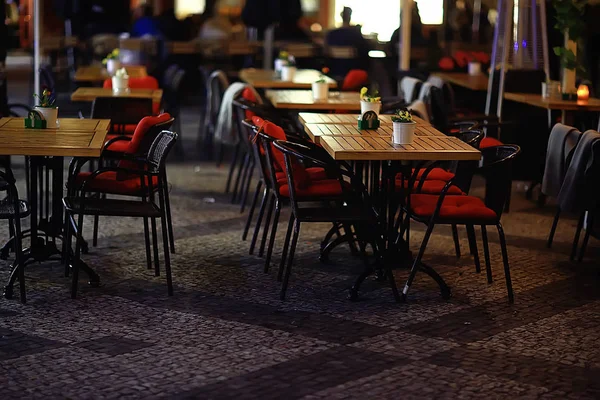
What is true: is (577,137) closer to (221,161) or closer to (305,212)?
(305,212)

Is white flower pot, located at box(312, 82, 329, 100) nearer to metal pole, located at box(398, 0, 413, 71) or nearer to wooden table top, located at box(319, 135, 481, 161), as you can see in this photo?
wooden table top, located at box(319, 135, 481, 161)

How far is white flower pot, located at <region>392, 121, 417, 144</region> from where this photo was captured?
5688 mm

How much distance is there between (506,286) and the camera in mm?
6023

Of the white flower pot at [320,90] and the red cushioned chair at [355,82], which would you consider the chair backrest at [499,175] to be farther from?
the red cushioned chair at [355,82]

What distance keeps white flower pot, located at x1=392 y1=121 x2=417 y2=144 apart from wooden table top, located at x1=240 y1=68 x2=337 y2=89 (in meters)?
3.52

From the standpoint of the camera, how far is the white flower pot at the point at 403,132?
569 centimetres

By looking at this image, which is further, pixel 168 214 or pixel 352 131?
pixel 168 214

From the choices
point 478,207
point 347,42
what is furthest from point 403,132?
point 347,42

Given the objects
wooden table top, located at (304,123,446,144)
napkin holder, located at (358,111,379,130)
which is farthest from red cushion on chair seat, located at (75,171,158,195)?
napkin holder, located at (358,111,379,130)

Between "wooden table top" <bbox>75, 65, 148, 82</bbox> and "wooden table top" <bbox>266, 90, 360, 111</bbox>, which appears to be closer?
"wooden table top" <bbox>266, 90, 360, 111</bbox>

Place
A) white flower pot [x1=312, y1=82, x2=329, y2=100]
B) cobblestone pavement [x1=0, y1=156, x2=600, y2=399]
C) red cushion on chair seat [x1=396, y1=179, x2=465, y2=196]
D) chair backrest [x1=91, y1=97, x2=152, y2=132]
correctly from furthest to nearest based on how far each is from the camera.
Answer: white flower pot [x1=312, y1=82, x2=329, y2=100]
chair backrest [x1=91, y1=97, x2=152, y2=132]
red cushion on chair seat [x1=396, y1=179, x2=465, y2=196]
cobblestone pavement [x1=0, y1=156, x2=600, y2=399]

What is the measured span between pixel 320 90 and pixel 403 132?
2.74 m

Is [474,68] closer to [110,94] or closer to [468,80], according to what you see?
[468,80]

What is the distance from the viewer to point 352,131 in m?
6.29
